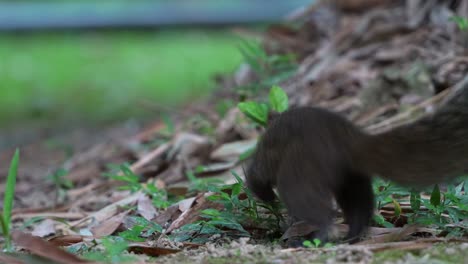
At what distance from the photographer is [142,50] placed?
1232 centimetres

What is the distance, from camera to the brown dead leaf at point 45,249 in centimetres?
262

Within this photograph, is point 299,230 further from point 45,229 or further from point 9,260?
point 45,229

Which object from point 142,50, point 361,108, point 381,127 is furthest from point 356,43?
point 142,50

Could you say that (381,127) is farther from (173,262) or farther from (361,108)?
(173,262)

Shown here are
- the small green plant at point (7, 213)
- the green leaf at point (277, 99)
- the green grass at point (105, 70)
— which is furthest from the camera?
the green grass at point (105, 70)

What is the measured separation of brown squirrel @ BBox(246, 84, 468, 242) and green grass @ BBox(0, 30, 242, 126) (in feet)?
17.1

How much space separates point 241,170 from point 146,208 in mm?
738

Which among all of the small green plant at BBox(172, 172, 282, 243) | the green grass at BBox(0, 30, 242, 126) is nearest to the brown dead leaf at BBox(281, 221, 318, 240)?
the small green plant at BBox(172, 172, 282, 243)

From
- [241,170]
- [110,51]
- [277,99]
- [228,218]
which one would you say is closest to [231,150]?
[241,170]

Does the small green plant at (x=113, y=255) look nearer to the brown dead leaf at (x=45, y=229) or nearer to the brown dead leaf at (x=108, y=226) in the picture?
the brown dead leaf at (x=108, y=226)

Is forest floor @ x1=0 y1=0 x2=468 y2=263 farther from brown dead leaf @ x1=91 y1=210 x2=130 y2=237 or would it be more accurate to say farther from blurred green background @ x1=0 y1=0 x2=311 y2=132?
blurred green background @ x1=0 y1=0 x2=311 y2=132

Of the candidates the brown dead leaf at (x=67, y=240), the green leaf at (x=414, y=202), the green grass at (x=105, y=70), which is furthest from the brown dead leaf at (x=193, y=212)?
the green grass at (x=105, y=70)

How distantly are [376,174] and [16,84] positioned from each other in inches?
328

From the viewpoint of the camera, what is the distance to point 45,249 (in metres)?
2.75
